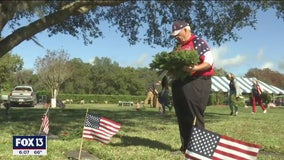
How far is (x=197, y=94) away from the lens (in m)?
6.40

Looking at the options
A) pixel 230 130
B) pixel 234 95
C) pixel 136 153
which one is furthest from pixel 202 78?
pixel 234 95

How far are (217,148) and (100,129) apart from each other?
3.18m

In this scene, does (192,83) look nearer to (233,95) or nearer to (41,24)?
(41,24)

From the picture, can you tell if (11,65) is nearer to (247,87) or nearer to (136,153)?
(247,87)

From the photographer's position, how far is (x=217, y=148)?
4578mm

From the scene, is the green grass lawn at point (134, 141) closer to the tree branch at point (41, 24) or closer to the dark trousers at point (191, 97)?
the dark trousers at point (191, 97)

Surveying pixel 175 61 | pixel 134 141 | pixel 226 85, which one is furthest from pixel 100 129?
pixel 226 85

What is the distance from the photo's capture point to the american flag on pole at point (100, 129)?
7.38 meters

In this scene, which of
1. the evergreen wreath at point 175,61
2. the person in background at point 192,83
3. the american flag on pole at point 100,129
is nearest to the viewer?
the evergreen wreath at point 175,61

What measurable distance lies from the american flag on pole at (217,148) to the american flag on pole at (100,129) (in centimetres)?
283

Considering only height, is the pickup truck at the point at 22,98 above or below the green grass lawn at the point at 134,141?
above

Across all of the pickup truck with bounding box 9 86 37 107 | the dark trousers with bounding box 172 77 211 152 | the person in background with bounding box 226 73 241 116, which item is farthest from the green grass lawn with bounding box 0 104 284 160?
the pickup truck with bounding box 9 86 37 107

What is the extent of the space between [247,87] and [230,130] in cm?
3956

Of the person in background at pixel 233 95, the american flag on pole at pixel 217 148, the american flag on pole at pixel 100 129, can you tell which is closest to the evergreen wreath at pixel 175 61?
the american flag on pole at pixel 217 148
